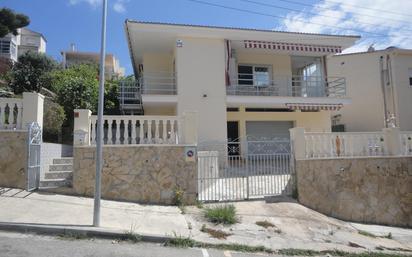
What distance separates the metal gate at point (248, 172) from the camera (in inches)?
480

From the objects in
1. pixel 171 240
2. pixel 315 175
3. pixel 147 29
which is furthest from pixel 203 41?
pixel 171 240

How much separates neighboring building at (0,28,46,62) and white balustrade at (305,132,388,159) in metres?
42.3

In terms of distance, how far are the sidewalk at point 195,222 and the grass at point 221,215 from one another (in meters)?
0.20

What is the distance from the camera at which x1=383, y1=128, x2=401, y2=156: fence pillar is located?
1407 centimetres

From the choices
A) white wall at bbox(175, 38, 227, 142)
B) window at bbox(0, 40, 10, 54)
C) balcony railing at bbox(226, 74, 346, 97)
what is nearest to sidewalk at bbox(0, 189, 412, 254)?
white wall at bbox(175, 38, 227, 142)

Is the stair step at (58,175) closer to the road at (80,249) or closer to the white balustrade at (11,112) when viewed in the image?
the white balustrade at (11,112)

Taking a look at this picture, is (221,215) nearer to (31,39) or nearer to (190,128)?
(190,128)

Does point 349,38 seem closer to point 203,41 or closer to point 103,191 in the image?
point 203,41

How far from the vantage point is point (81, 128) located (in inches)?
→ 437

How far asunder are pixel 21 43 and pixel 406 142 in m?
53.9

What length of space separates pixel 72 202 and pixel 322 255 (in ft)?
22.7

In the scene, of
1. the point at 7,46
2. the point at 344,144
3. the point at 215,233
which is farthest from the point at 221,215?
the point at 7,46

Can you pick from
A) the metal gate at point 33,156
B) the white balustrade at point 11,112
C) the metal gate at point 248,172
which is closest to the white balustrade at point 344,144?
the metal gate at point 248,172

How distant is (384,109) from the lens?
26.9 meters
